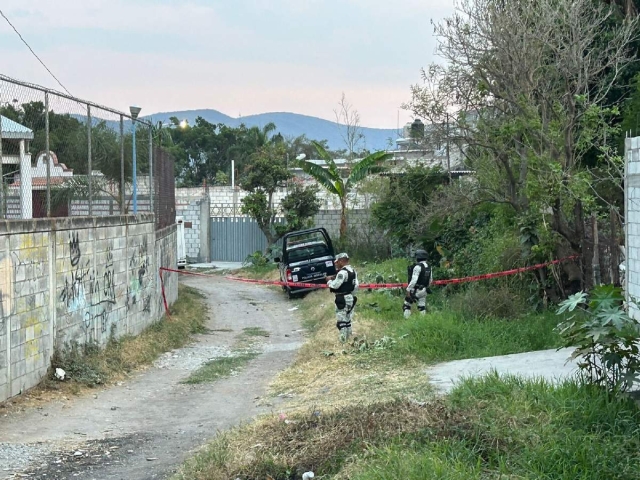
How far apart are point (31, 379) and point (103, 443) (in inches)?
98.4

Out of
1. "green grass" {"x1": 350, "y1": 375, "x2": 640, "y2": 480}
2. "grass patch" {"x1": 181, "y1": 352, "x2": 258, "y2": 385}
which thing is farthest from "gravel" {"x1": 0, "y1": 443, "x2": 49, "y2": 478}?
"grass patch" {"x1": 181, "y1": 352, "x2": 258, "y2": 385}

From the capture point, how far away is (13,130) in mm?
10203

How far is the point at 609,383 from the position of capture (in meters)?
7.11

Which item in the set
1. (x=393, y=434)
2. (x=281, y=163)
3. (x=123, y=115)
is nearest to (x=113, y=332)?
(x=123, y=115)

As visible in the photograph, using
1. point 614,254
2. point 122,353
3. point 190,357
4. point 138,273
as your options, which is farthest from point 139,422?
point 614,254

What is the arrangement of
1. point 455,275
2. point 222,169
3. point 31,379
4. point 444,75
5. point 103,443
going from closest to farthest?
point 103,443
point 31,379
point 444,75
point 455,275
point 222,169

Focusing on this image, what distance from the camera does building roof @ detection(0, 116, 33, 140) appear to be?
32.8ft

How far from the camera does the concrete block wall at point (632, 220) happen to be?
10.5 m

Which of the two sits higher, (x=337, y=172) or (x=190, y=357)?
(x=337, y=172)

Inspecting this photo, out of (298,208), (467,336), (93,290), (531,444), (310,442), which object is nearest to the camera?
(531,444)

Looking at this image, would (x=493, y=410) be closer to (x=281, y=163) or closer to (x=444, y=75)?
(x=444, y=75)

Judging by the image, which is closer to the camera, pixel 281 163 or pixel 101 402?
pixel 101 402

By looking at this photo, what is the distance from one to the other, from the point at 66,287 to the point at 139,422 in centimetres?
297

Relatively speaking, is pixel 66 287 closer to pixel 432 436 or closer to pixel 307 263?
pixel 432 436
